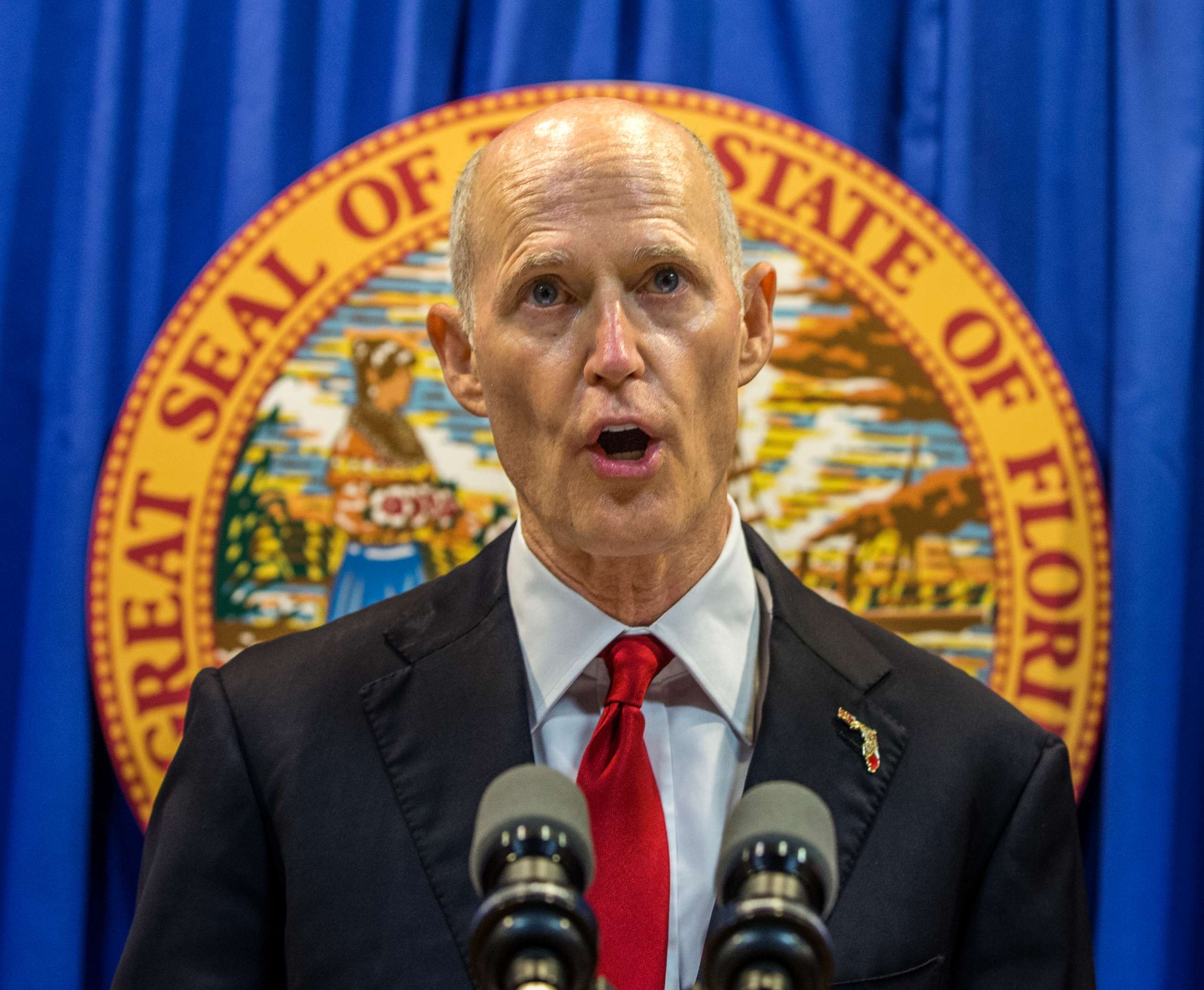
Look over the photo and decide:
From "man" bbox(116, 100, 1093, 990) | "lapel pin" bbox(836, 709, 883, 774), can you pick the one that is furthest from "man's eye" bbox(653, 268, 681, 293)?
"lapel pin" bbox(836, 709, 883, 774)

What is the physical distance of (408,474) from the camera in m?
1.68

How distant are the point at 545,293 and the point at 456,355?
0.19m

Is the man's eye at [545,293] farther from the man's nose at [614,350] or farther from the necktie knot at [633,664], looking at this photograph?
the necktie knot at [633,664]

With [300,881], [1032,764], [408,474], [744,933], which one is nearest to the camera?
[744,933]

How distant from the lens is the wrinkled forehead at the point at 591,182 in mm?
1176

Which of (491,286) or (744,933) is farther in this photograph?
(491,286)

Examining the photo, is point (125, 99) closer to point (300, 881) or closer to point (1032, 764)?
point (300, 881)

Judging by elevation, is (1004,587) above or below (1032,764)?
above

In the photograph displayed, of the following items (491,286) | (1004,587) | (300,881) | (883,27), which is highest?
(883,27)

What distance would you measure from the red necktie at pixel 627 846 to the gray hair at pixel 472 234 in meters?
0.43

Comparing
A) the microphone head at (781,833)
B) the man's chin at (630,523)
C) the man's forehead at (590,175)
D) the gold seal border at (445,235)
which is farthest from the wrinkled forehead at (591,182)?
the microphone head at (781,833)

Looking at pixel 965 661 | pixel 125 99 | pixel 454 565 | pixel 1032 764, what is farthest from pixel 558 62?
pixel 1032 764

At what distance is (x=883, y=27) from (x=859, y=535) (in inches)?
28.6

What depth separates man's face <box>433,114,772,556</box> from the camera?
1137mm
